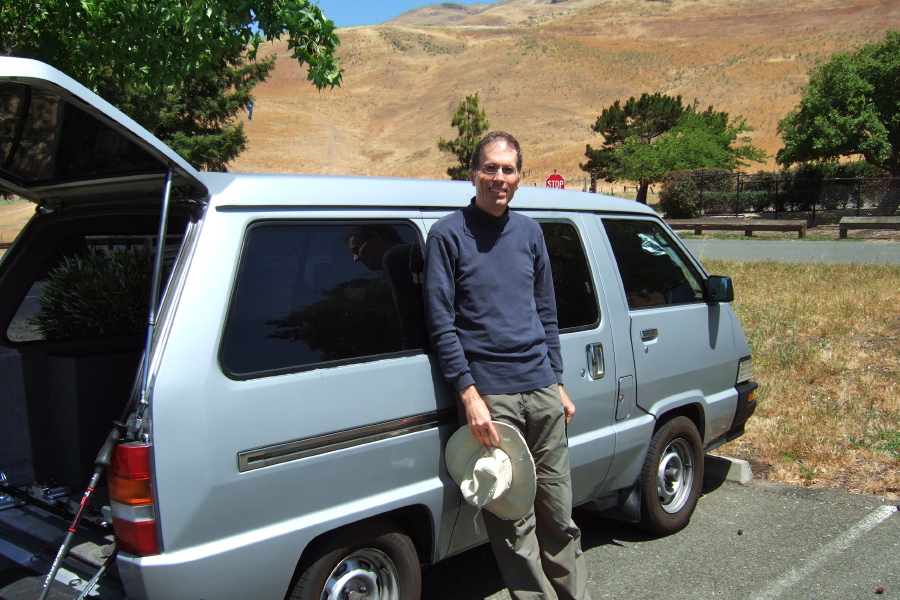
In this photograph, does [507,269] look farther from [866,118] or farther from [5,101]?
[866,118]

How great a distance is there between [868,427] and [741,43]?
128275 millimetres

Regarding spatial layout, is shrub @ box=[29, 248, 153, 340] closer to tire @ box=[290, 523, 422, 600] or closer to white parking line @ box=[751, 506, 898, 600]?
tire @ box=[290, 523, 422, 600]

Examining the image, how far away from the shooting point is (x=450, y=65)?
445ft

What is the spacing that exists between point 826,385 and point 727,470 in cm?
219

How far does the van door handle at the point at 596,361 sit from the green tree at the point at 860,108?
33079 millimetres

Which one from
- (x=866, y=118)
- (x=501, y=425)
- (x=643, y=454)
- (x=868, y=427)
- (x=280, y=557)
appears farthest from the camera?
(x=866, y=118)

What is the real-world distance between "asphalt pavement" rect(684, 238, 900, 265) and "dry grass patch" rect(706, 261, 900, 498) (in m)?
6.15

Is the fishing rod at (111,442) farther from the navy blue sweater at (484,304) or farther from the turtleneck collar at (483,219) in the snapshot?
the turtleneck collar at (483,219)

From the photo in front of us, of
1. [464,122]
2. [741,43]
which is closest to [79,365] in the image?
[464,122]

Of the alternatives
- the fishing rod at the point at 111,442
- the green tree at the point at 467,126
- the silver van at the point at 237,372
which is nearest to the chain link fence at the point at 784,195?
the green tree at the point at 467,126

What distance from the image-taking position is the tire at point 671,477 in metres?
4.36

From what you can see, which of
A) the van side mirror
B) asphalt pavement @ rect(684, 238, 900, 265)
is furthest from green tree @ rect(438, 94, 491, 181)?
the van side mirror

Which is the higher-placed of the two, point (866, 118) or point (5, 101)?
point (866, 118)

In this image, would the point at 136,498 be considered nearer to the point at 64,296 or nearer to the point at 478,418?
the point at 478,418
